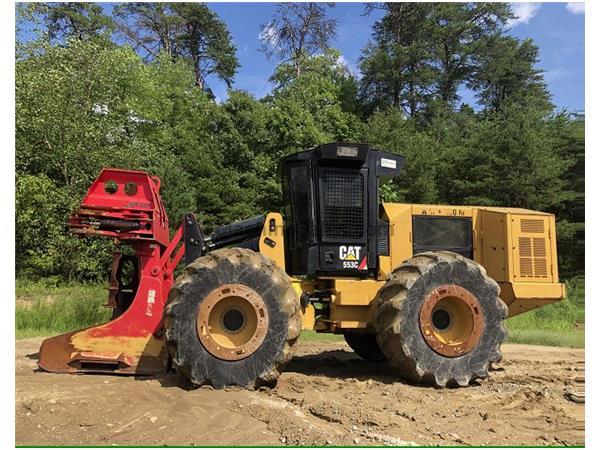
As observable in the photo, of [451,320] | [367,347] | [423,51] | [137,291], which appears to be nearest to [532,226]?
[451,320]

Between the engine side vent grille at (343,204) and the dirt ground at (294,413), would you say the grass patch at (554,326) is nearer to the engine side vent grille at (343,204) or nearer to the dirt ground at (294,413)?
the dirt ground at (294,413)

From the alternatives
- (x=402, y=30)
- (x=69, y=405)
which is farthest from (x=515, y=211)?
(x=402, y=30)

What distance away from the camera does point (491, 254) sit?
788 cm

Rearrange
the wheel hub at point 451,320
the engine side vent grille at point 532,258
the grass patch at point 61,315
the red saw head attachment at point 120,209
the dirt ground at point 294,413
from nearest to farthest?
the dirt ground at point 294,413 → the wheel hub at point 451,320 → the red saw head attachment at point 120,209 → the engine side vent grille at point 532,258 → the grass patch at point 61,315

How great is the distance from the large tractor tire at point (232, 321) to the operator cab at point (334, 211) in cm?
105

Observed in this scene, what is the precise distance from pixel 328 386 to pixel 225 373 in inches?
53.0

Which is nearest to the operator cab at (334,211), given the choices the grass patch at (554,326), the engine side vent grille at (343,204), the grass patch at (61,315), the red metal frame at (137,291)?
the engine side vent grille at (343,204)

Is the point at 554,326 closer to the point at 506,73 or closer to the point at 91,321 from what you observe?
the point at 91,321

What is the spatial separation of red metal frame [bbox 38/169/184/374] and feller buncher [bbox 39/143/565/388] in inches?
0.6

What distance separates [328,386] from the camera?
6477 millimetres

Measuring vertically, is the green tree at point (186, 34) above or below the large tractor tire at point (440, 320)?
above

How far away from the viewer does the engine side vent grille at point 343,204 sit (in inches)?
288

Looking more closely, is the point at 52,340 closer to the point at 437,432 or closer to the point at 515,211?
the point at 437,432

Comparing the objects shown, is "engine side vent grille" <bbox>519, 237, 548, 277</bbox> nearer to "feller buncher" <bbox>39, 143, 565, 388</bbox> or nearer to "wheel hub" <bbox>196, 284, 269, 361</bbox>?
"feller buncher" <bbox>39, 143, 565, 388</bbox>
